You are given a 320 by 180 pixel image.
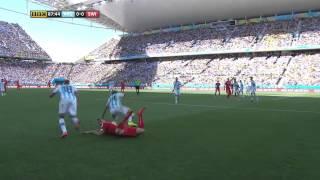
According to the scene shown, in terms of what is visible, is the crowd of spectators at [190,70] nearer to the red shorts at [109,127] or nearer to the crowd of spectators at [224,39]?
the crowd of spectators at [224,39]

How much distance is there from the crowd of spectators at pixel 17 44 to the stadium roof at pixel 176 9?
66.8 ft

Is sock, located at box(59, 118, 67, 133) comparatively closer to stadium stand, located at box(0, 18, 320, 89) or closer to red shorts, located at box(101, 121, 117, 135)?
red shorts, located at box(101, 121, 117, 135)

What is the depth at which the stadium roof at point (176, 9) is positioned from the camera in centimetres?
6362

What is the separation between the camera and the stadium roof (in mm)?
63625

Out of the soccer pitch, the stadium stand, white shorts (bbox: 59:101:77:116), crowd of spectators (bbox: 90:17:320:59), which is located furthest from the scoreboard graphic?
white shorts (bbox: 59:101:77:116)

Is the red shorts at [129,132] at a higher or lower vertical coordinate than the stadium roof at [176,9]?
lower

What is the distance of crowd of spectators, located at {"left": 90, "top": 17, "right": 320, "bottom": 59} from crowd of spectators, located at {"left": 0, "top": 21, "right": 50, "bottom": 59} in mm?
14686

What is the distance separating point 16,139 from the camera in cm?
1141

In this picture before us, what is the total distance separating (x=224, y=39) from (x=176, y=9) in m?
10.1

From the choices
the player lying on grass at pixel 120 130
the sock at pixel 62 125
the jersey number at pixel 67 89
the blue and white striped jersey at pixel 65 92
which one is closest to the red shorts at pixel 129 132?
the player lying on grass at pixel 120 130

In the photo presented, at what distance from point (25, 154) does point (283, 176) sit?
18.9 ft

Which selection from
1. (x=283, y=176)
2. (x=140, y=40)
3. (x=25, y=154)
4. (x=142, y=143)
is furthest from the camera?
(x=140, y=40)

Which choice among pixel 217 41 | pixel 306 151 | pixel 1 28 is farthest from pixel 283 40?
pixel 1 28

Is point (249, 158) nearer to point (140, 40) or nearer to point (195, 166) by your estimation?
point (195, 166)
